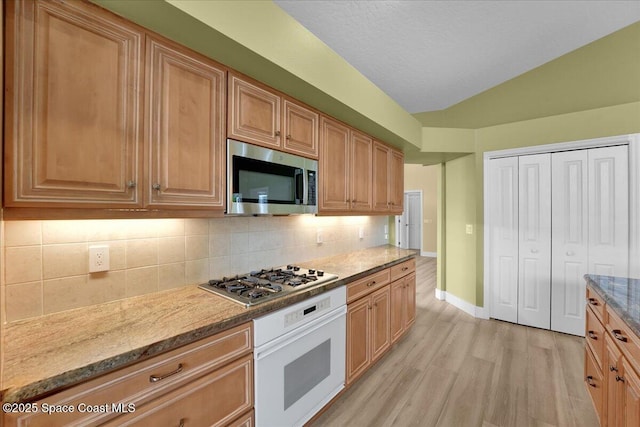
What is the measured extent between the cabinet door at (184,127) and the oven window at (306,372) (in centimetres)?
105

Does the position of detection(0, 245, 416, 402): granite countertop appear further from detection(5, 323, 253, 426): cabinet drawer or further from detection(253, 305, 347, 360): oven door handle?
detection(253, 305, 347, 360): oven door handle

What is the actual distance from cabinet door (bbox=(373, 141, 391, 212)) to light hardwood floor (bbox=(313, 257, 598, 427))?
154 cm

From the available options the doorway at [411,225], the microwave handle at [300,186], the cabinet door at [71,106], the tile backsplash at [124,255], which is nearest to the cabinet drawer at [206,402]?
the tile backsplash at [124,255]

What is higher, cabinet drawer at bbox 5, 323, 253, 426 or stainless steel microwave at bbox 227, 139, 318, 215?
stainless steel microwave at bbox 227, 139, 318, 215

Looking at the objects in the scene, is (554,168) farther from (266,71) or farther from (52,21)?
(52,21)

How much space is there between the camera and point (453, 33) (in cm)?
258

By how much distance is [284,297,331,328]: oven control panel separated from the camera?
152cm

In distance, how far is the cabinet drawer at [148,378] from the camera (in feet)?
2.69

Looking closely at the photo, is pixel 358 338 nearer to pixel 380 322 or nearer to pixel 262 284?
pixel 380 322

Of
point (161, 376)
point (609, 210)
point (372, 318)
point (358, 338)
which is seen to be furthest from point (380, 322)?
point (609, 210)

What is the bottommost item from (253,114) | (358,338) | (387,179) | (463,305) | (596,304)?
(463,305)

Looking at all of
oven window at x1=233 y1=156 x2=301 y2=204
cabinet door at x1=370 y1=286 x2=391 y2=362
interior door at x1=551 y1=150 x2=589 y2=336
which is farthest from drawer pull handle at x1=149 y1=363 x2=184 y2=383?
interior door at x1=551 y1=150 x2=589 y2=336

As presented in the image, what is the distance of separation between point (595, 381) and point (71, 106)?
10.6 feet

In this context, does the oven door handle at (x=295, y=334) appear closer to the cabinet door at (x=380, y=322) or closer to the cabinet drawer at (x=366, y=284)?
the cabinet drawer at (x=366, y=284)
